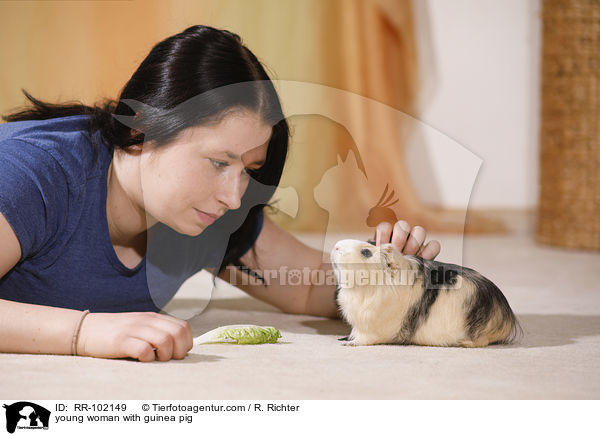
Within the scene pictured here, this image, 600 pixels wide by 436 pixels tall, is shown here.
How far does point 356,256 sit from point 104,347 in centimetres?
35

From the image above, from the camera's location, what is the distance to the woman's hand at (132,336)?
847 millimetres

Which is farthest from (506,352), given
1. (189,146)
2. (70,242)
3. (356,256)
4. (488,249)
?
(488,249)

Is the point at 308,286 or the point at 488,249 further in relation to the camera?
the point at 488,249

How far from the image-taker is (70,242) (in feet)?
3.33

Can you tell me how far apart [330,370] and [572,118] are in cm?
191

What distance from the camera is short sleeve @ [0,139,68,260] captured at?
87 centimetres

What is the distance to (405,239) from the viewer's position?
1015 millimetres

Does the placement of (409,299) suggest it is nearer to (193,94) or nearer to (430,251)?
(430,251)

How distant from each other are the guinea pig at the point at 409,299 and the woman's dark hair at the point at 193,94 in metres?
0.22

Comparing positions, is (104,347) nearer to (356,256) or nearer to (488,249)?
(356,256)

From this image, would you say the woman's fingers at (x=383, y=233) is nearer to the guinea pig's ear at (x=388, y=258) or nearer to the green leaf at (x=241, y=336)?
the guinea pig's ear at (x=388, y=258)

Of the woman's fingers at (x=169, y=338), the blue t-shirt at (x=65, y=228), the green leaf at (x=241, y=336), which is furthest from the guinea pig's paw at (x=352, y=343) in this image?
the blue t-shirt at (x=65, y=228)
